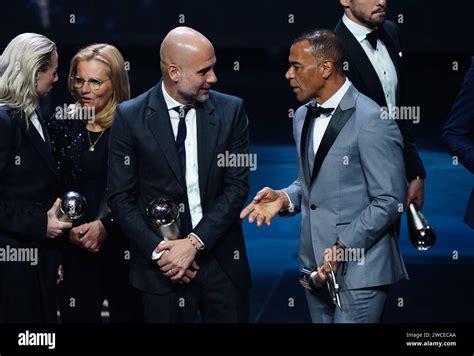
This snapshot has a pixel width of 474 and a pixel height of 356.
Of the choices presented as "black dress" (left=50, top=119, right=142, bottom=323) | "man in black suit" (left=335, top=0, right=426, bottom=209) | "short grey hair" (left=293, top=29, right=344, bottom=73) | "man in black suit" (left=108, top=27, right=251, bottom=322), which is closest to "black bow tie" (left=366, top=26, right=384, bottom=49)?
"man in black suit" (left=335, top=0, right=426, bottom=209)

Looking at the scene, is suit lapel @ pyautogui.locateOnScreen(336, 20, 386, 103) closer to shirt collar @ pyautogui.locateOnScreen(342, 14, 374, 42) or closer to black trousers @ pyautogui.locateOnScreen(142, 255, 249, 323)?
shirt collar @ pyautogui.locateOnScreen(342, 14, 374, 42)

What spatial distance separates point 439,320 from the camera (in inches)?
217

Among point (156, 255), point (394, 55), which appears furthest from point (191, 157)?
point (394, 55)

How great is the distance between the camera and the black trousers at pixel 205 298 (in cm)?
502

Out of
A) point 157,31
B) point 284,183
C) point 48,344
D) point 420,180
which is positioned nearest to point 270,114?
point 284,183

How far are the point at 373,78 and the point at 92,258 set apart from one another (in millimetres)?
1437

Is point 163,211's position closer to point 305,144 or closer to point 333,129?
point 305,144

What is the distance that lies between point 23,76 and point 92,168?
1.64 feet

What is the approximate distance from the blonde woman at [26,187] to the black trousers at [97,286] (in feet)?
0.35

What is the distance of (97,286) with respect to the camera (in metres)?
5.32

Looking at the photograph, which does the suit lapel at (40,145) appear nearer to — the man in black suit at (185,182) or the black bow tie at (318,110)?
the man in black suit at (185,182)

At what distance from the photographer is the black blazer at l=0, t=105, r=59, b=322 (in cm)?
510

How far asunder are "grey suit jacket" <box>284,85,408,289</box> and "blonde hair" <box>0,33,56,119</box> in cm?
115

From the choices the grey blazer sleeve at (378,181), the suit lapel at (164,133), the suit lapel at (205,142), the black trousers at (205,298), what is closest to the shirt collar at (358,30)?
the grey blazer sleeve at (378,181)
